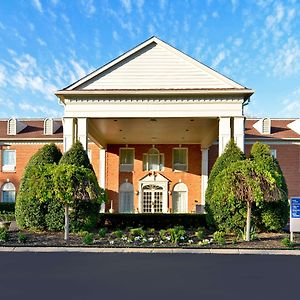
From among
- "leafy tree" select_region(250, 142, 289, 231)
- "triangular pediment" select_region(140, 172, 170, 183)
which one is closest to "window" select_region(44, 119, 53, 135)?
"triangular pediment" select_region(140, 172, 170, 183)

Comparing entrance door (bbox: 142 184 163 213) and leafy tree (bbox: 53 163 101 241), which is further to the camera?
entrance door (bbox: 142 184 163 213)

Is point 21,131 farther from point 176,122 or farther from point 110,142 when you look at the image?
point 176,122

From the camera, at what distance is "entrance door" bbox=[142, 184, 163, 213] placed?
105 ft

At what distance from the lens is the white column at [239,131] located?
19.2m

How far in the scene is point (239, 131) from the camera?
63.2ft

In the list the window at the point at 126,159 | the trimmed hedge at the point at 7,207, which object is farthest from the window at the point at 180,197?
the trimmed hedge at the point at 7,207

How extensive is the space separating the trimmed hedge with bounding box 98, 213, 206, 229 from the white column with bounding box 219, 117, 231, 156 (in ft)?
13.5

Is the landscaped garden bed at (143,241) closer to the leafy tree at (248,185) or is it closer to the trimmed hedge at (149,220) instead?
the leafy tree at (248,185)

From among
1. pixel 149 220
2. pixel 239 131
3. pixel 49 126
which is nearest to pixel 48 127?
pixel 49 126

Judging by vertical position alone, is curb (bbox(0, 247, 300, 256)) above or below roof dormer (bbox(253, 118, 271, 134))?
below

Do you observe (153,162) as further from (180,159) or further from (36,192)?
(36,192)

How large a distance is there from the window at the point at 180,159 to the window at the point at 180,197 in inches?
57.0

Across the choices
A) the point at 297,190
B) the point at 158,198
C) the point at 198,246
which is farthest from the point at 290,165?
the point at 198,246

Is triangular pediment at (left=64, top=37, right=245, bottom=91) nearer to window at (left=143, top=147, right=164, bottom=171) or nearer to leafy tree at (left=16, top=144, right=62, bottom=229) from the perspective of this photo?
leafy tree at (left=16, top=144, right=62, bottom=229)
